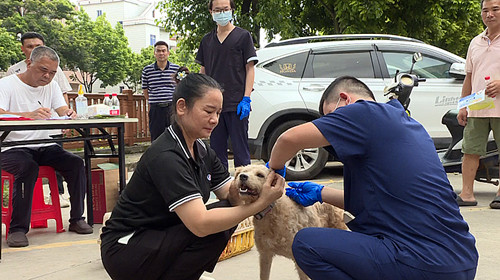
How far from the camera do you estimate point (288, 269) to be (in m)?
3.72

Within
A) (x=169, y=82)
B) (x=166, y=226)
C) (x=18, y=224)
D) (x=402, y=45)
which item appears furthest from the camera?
(x=169, y=82)

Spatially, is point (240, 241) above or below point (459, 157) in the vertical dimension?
below

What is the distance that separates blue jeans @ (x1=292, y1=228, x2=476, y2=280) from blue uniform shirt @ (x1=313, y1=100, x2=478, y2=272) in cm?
4

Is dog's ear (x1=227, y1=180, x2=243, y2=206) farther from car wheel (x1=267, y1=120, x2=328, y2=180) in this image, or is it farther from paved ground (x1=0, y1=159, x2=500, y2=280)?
car wheel (x1=267, y1=120, x2=328, y2=180)

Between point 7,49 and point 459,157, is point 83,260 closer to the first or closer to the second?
point 459,157

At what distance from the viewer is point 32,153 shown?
4.64 metres

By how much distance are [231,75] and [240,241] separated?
2.11 metres

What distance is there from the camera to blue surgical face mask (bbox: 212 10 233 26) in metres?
5.37

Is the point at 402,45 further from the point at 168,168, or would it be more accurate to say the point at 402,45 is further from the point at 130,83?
the point at 130,83

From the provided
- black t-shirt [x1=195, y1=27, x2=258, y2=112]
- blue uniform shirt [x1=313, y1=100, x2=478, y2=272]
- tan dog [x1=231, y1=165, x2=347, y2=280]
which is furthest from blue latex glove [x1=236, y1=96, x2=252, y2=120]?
blue uniform shirt [x1=313, y1=100, x2=478, y2=272]

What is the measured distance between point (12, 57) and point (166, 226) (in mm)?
37206

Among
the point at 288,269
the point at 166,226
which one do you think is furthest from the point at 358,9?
the point at 166,226

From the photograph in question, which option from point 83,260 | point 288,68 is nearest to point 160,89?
point 288,68

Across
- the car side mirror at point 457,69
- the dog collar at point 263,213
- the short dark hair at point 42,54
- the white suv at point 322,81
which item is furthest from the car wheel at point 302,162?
the dog collar at point 263,213
